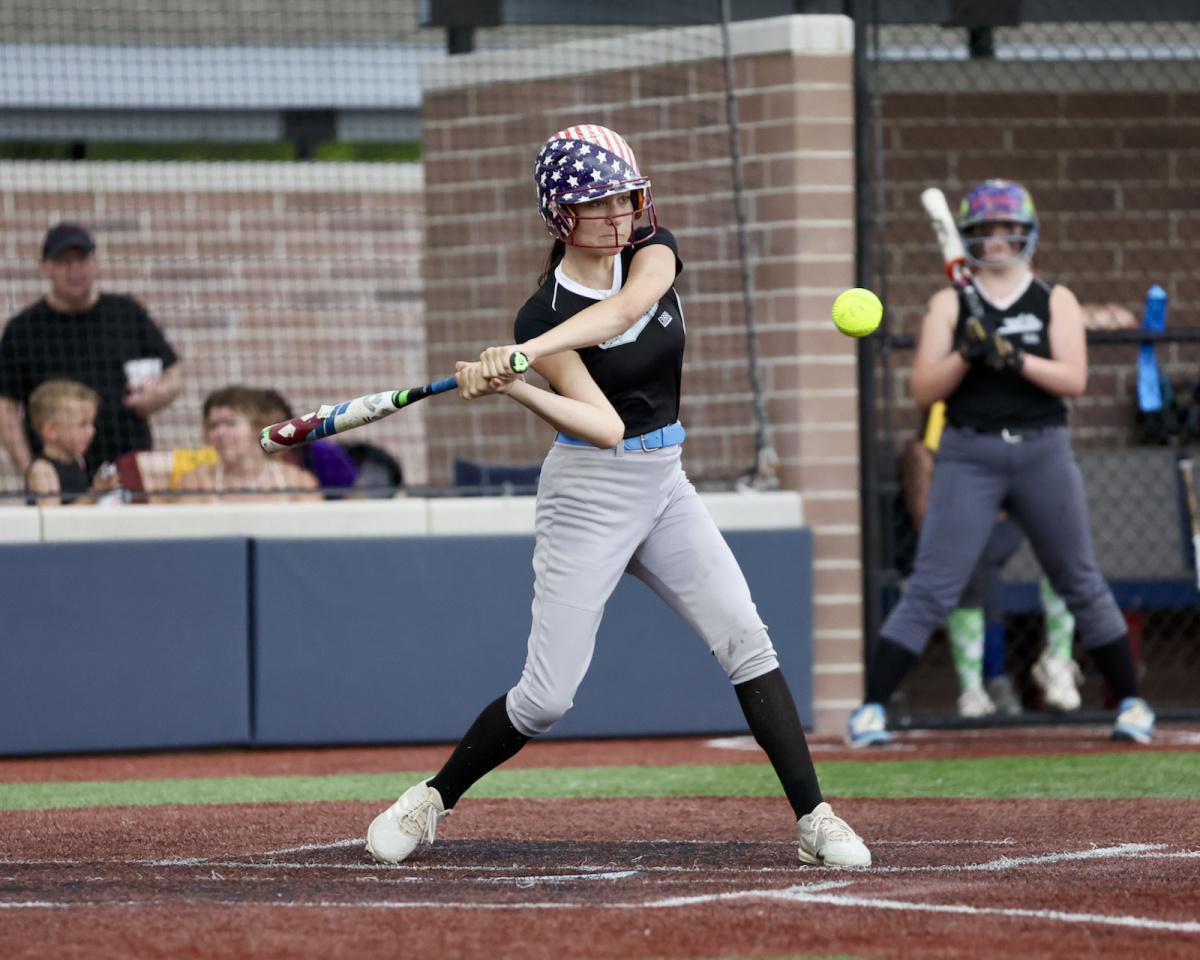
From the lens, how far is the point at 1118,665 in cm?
775

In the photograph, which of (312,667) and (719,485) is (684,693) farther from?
(312,667)

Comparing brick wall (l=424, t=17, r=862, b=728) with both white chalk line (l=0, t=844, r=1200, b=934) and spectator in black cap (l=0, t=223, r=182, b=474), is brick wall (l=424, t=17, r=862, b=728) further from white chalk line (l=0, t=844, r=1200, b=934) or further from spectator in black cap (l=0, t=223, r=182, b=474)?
white chalk line (l=0, t=844, r=1200, b=934)

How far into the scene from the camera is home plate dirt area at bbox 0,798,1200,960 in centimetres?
378

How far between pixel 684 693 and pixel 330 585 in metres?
1.62

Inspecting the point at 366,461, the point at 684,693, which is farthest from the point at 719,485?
the point at 366,461

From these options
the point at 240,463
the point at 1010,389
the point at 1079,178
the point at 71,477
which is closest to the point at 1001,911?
the point at 1010,389

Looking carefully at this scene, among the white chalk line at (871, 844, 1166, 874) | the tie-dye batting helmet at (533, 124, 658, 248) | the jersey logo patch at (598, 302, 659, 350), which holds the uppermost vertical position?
the tie-dye batting helmet at (533, 124, 658, 248)

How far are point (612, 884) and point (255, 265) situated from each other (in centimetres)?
751

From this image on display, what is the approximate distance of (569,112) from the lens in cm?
963

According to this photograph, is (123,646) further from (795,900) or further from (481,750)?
(795,900)

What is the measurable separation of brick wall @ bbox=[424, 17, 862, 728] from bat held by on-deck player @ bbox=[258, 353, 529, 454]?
410 cm

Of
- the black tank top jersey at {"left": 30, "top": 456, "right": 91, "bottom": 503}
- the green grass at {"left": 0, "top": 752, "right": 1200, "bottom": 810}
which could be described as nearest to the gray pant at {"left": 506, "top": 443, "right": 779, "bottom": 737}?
the green grass at {"left": 0, "top": 752, "right": 1200, "bottom": 810}

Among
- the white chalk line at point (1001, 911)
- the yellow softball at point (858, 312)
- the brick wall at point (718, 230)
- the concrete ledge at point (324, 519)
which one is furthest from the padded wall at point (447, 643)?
the white chalk line at point (1001, 911)

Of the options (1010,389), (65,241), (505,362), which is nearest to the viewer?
(505,362)
